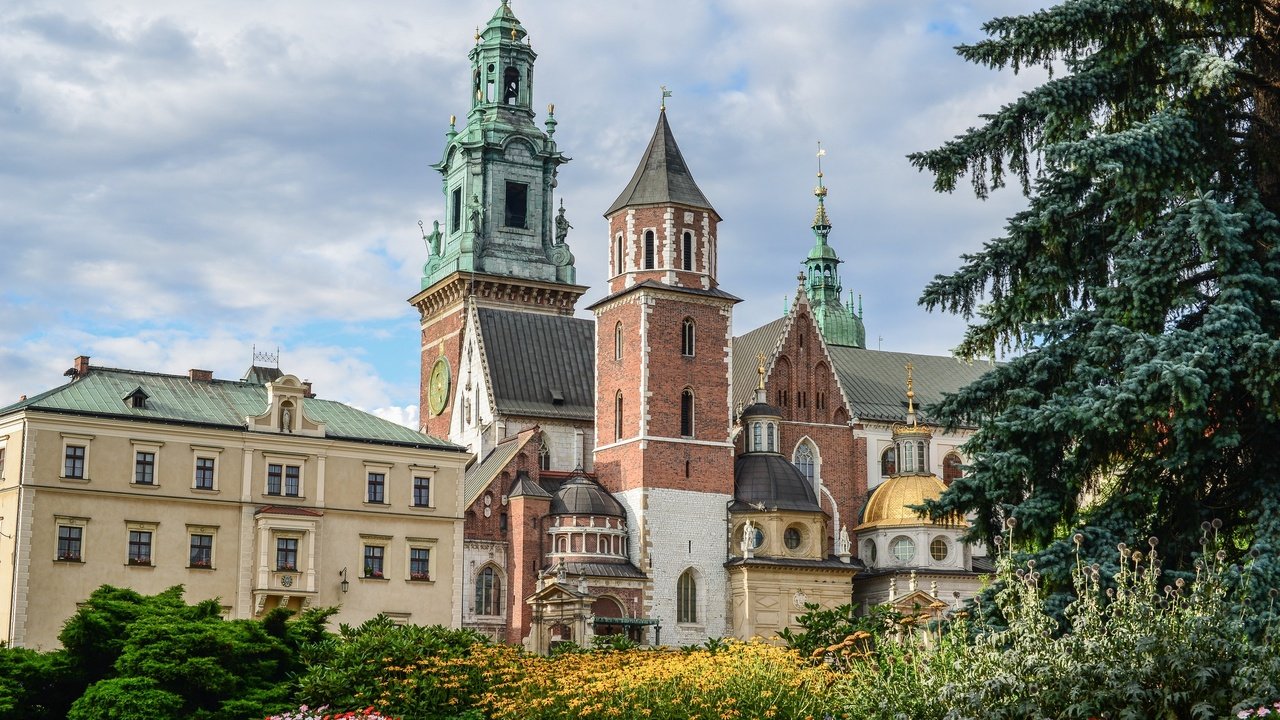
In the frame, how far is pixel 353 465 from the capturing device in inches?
1950

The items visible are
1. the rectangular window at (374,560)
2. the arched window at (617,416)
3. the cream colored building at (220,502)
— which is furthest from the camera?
the arched window at (617,416)

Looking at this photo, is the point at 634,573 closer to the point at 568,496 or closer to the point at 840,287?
the point at 568,496

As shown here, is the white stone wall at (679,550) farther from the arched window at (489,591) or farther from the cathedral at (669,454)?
the arched window at (489,591)

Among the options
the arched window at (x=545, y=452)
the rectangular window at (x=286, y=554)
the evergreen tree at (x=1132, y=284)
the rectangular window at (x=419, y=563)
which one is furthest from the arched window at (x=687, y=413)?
the evergreen tree at (x=1132, y=284)

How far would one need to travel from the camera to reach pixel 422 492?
5084 centimetres

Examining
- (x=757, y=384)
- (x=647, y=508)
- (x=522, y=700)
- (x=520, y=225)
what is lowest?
(x=522, y=700)

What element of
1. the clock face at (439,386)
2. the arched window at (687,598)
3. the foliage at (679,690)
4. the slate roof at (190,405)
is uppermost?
the clock face at (439,386)

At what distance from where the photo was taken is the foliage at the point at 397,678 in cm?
2392

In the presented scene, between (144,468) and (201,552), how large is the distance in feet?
9.65

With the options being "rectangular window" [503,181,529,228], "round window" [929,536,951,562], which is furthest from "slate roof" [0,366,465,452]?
"rectangular window" [503,181,529,228]

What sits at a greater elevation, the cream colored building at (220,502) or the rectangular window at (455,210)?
the rectangular window at (455,210)

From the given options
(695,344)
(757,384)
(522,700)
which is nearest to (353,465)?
(695,344)

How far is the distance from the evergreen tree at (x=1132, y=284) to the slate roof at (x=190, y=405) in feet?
106

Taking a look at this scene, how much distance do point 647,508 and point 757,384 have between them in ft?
29.9
